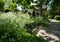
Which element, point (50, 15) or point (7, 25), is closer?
point (7, 25)

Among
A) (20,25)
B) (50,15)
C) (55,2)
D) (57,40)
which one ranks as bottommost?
(50,15)

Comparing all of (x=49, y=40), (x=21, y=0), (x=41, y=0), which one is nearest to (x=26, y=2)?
(x=21, y=0)

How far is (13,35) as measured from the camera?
23.4 ft

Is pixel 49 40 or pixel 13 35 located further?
pixel 49 40

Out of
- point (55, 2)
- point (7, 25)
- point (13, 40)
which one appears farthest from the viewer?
point (7, 25)

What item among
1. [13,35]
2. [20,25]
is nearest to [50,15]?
[20,25]

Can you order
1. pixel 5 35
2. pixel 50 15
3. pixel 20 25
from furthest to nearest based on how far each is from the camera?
1. pixel 50 15
2. pixel 20 25
3. pixel 5 35

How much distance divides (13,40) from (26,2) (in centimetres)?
238

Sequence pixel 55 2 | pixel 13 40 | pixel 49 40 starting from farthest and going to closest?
pixel 49 40 < pixel 55 2 < pixel 13 40

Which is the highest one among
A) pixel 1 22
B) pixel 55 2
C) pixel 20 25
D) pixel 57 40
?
pixel 55 2

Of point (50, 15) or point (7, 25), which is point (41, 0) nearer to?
point (7, 25)

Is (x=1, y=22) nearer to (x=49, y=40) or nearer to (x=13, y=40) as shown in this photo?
(x=13, y=40)

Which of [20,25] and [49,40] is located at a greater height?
[20,25]

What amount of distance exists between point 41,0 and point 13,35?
2.49 meters
